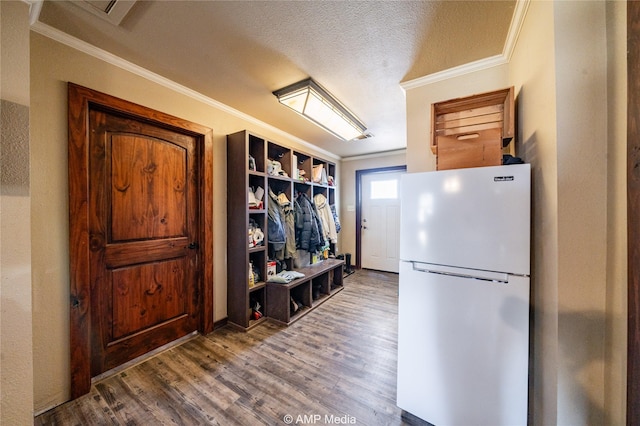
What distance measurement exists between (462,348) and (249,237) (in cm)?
188

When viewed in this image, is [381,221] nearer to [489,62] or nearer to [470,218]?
[489,62]

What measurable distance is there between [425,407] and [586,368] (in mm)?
752

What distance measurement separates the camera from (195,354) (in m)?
1.79

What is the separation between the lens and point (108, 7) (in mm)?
1124

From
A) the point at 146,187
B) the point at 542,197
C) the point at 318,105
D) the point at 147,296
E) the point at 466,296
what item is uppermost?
the point at 318,105

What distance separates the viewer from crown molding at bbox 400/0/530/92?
3.69 ft

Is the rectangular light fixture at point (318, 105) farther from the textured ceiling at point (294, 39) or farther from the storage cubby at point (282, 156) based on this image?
the storage cubby at point (282, 156)

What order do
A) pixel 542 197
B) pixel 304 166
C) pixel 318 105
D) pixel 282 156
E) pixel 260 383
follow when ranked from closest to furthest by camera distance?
pixel 542 197 → pixel 260 383 → pixel 318 105 → pixel 282 156 → pixel 304 166

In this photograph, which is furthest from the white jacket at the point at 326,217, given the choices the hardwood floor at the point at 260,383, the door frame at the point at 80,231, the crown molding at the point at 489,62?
the door frame at the point at 80,231

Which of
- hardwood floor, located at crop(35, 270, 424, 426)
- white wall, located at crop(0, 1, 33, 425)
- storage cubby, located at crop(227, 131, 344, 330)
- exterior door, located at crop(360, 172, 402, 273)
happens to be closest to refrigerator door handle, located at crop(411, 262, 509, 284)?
hardwood floor, located at crop(35, 270, 424, 426)

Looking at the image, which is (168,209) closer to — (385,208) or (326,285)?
(326,285)

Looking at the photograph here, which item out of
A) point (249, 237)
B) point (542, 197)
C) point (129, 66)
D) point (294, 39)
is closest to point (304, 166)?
point (249, 237)

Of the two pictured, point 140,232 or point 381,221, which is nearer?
point 140,232

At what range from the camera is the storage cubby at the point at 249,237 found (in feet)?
7.04
